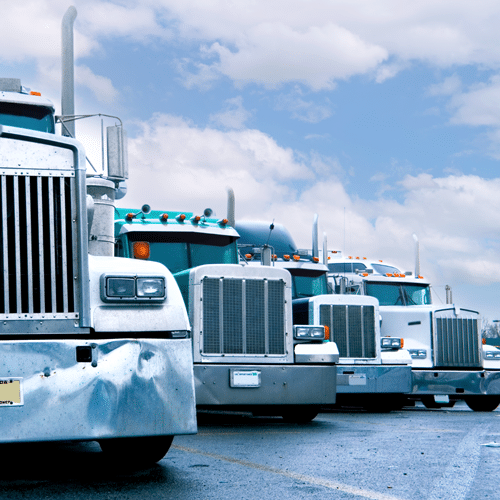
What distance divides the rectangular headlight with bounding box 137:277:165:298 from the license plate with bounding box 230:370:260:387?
434cm

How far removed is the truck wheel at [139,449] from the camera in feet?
17.8

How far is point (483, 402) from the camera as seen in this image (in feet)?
49.4

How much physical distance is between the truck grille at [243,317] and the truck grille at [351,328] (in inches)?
130

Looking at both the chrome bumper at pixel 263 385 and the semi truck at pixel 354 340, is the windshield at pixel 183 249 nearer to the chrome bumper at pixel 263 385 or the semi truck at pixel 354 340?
the chrome bumper at pixel 263 385

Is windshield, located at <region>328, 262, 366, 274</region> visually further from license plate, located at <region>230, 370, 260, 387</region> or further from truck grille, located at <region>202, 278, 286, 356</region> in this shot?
license plate, located at <region>230, 370, 260, 387</region>

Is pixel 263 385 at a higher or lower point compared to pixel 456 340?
lower

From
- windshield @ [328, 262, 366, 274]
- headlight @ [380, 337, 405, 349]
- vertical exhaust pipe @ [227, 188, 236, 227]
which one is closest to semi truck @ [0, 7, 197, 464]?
vertical exhaust pipe @ [227, 188, 236, 227]

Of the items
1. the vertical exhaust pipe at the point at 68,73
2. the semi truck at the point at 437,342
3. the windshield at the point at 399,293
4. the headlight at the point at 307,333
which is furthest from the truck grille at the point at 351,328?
the vertical exhaust pipe at the point at 68,73

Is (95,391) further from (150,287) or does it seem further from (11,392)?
(150,287)

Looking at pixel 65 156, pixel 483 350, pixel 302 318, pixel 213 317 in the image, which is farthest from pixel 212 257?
pixel 483 350

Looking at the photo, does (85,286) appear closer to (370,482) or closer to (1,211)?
(1,211)

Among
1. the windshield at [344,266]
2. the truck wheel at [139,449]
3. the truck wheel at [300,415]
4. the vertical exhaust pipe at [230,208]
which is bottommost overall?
the truck wheel at [300,415]

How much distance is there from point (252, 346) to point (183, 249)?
1.74 metres

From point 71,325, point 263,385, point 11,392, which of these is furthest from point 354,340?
point 11,392
